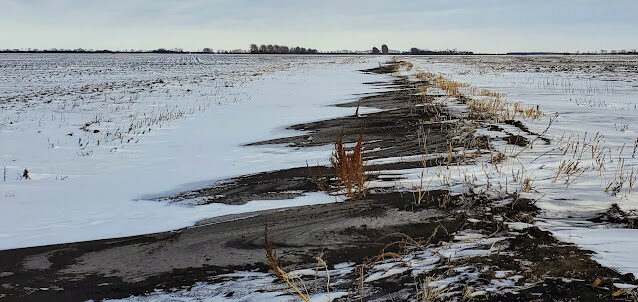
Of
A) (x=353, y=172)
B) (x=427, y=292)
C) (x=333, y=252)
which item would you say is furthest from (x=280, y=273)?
(x=353, y=172)

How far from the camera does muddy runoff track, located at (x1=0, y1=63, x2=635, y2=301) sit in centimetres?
286

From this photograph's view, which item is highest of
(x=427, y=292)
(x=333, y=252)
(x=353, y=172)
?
(x=353, y=172)

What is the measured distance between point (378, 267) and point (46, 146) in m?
8.35

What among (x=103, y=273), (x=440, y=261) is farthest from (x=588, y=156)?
(x=103, y=273)

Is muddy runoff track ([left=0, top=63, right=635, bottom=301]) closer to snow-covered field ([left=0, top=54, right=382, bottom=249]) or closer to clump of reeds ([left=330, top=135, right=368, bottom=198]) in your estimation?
clump of reeds ([left=330, top=135, right=368, bottom=198])

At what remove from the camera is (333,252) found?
12.2 feet

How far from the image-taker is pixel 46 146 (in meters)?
9.27

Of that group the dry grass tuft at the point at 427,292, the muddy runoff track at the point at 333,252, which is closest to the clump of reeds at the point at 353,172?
the muddy runoff track at the point at 333,252

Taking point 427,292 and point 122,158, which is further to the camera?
point 122,158

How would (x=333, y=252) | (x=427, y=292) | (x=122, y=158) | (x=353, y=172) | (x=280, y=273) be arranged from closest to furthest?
(x=427, y=292) < (x=280, y=273) < (x=333, y=252) < (x=353, y=172) < (x=122, y=158)

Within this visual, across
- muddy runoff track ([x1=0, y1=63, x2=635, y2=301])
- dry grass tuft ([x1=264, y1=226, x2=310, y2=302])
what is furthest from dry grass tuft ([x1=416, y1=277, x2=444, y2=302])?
dry grass tuft ([x1=264, y1=226, x2=310, y2=302])

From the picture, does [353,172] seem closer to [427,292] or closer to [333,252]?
[333,252]

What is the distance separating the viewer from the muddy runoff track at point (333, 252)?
2.86m

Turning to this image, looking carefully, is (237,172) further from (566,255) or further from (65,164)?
(566,255)
